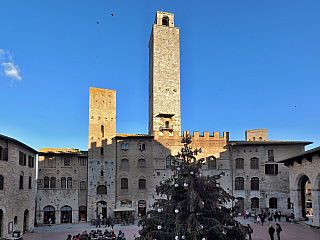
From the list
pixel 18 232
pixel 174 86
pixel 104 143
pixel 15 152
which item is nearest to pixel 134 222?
pixel 104 143

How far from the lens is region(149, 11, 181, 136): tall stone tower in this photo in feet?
128

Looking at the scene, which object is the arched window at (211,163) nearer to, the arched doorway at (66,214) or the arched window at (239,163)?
the arched window at (239,163)

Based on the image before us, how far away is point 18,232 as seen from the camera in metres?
22.5

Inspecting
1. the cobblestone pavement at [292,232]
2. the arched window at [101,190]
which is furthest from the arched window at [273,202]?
the arched window at [101,190]

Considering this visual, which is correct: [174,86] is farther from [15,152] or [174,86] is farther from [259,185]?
[15,152]

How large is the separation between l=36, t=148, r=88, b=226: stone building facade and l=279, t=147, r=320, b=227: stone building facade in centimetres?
2438

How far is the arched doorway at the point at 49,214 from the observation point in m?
33.5

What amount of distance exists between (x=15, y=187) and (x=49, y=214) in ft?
40.0

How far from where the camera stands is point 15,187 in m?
23.2

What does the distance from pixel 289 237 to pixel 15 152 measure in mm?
23471

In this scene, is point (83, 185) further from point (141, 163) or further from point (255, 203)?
point (255, 203)

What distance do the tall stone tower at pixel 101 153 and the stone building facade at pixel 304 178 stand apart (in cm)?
2086

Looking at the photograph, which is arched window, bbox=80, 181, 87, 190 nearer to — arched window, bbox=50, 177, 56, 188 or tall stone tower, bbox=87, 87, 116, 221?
tall stone tower, bbox=87, 87, 116, 221

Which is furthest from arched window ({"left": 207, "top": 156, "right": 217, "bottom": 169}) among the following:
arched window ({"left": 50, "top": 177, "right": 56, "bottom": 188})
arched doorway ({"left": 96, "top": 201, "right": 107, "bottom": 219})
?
arched window ({"left": 50, "top": 177, "right": 56, "bottom": 188})
